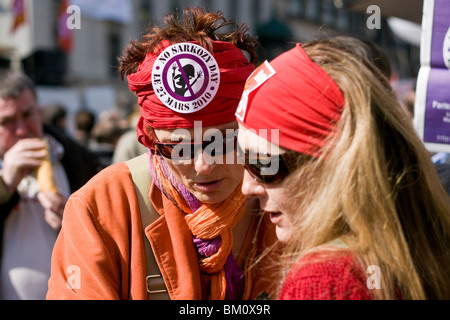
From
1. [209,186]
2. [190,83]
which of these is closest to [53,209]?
[209,186]

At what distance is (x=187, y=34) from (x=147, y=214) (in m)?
0.67

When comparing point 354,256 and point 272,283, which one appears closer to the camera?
point 354,256

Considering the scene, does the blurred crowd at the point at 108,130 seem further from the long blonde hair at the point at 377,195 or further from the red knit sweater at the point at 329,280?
the red knit sweater at the point at 329,280

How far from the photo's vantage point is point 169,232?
2.13 m

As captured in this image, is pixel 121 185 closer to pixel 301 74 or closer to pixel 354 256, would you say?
pixel 301 74

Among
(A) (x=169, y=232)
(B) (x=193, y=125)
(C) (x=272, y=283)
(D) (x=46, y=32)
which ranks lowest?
(D) (x=46, y=32)

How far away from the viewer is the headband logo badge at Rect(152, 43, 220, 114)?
81.7 inches

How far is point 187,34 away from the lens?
7.00ft

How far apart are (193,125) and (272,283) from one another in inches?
25.1

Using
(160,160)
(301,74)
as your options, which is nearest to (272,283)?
(160,160)

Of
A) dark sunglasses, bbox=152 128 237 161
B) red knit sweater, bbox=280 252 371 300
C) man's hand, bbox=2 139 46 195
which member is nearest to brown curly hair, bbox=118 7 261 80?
dark sunglasses, bbox=152 128 237 161

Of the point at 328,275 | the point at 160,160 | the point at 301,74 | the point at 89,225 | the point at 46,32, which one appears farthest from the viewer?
the point at 46,32

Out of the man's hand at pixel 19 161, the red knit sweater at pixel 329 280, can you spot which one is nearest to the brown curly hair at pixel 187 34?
the red knit sweater at pixel 329 280

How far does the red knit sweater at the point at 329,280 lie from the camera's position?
145 centimetres
